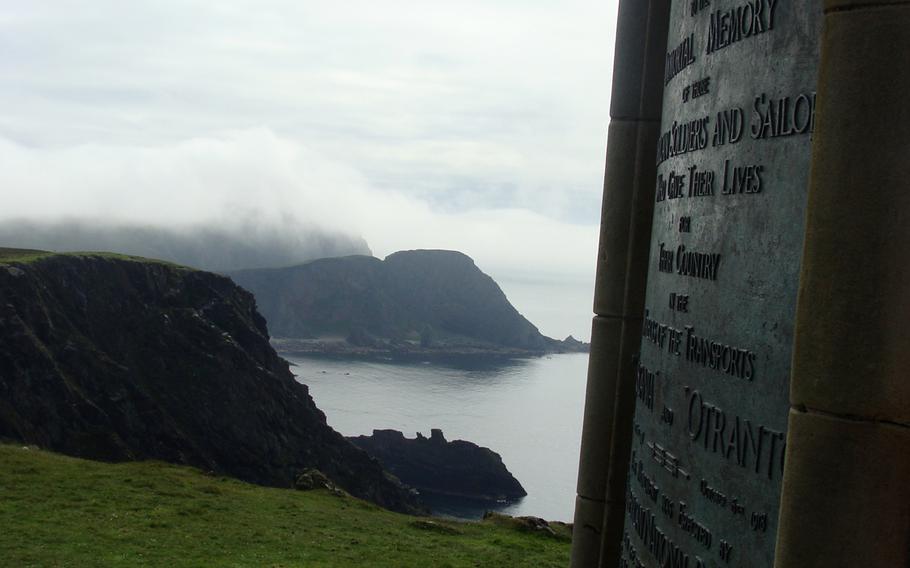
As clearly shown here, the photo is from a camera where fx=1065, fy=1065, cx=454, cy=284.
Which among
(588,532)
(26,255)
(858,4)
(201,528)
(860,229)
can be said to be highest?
(858,4)

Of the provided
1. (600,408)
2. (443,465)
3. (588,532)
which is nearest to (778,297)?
(600,408)

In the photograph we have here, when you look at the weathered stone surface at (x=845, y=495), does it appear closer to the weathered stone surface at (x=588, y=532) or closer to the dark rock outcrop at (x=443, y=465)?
the weathered stone surface at (x=588, y=532)

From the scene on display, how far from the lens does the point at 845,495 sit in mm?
3787

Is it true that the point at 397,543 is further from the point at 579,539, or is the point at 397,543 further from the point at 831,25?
the point at 831,25

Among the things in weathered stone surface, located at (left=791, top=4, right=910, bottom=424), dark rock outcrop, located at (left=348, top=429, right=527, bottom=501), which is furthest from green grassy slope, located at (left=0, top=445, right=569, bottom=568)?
dark rock outcrop, located at (left=348, top=429, right=527, bottom=501)

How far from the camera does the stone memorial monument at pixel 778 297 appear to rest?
3725 millimetres

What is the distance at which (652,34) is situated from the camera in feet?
25.0

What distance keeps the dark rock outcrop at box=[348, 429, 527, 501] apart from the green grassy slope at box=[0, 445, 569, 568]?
8996cm

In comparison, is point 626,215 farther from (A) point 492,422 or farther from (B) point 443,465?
(A) point 492,422

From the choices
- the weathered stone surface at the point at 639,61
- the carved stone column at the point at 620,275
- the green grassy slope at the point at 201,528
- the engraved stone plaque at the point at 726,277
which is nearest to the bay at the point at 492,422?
the green grassy slope at the point at 201,528

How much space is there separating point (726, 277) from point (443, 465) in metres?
121

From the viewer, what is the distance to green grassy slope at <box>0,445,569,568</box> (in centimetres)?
1933

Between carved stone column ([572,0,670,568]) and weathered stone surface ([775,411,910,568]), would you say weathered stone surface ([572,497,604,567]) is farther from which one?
weathered stone surface ([775,411,910,568])

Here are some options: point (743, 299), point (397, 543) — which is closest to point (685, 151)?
point (743, 299)
